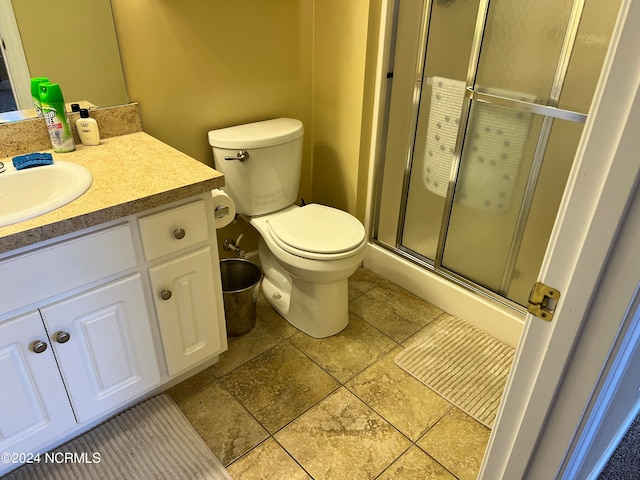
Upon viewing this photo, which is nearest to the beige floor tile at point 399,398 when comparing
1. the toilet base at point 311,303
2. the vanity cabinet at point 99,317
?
the toilet base at point 311,303

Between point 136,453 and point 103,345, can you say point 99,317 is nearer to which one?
point 103,345

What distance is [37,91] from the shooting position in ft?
5.06

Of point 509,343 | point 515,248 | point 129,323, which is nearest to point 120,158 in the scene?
point 129,323

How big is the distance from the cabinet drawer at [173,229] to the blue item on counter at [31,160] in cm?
41

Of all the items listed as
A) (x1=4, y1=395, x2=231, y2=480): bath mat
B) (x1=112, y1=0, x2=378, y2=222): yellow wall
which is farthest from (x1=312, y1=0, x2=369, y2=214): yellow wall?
(x1=4, y1=395, x2=231, y2=480): bath mat

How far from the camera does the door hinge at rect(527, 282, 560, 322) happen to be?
29.0 inches

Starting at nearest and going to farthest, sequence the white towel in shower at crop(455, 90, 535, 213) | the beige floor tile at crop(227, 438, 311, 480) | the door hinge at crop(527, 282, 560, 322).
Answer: the door hinge at crop(527, 282, 560, 322)
the beige floor tile at crop(227, 438, 311, 480)
the white towel in shower at crop(455, 90, 535, 213)

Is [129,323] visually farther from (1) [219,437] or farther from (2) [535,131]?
(2) [535,131]

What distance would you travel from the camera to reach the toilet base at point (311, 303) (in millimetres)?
1994

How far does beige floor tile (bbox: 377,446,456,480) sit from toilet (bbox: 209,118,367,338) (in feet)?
2.13

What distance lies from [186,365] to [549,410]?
127 centimetres

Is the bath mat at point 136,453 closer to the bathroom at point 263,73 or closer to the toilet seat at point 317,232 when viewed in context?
the toilet seat at point 317,232

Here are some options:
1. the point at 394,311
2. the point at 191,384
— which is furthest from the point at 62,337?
the point at 394,311

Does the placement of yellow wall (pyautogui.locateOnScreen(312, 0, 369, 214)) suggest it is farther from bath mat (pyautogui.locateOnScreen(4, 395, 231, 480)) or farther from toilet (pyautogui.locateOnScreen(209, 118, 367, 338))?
bath mat (pyautogui.locateOnScreen(4, 395, 231, 480))
